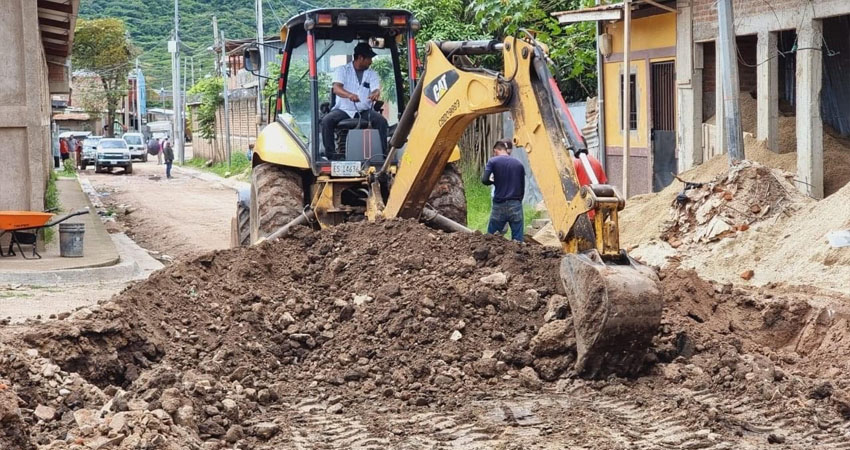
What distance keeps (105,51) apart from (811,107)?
64103mm

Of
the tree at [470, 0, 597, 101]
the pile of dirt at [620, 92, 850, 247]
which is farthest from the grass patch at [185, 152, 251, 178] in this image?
the pile of dirt at [620, 92, 850, 247]

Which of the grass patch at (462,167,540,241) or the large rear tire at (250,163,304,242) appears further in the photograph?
the grass patch at (462,167,540,241)

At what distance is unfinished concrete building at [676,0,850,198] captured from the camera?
1441 centimetres

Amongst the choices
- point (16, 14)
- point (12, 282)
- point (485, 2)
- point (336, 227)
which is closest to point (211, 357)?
point (336, 227)

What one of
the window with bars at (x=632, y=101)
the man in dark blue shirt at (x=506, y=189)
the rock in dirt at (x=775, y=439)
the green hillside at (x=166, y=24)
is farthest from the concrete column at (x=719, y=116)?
the green hillside at (x=166, y=24)

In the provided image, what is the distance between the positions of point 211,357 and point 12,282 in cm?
590

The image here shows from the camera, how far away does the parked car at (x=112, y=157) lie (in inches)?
1873

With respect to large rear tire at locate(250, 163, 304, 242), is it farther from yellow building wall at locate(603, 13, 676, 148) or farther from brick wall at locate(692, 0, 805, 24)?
yellow building wall at locate(603, 13, 676, 148)

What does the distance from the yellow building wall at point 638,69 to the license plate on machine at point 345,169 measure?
863cm

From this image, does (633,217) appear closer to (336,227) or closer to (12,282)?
(336,227)

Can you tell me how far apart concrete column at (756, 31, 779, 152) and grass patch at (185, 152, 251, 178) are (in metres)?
25.2

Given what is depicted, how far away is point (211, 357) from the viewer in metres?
7.87

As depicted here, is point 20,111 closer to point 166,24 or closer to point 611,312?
point 611,312

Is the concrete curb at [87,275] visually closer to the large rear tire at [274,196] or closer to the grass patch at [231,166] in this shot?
the large rear tire at [274,196]
